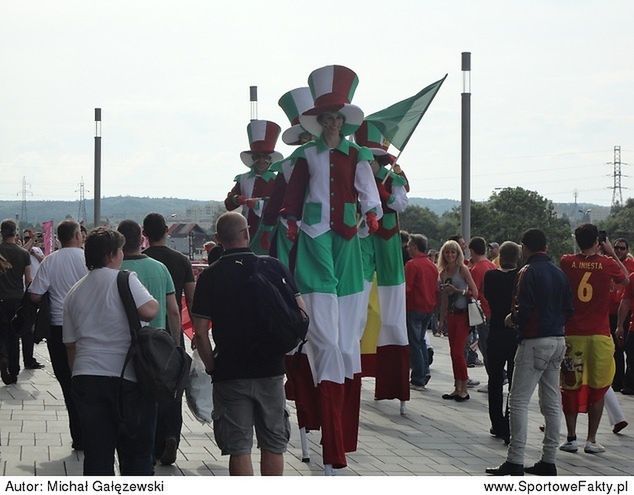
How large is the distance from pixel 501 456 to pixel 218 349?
146 inches

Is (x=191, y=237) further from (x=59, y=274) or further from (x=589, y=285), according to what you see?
(x=589, y=285)

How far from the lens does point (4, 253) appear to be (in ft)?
46.9

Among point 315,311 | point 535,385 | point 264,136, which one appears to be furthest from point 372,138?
point 535,385

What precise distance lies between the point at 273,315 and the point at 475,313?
6.79m

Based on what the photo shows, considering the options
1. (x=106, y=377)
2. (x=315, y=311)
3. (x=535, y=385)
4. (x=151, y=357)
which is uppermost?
(x=315, y=311)

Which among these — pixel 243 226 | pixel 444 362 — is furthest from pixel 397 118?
pixel 444 362

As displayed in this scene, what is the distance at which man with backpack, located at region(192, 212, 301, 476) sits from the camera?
659 centimetres

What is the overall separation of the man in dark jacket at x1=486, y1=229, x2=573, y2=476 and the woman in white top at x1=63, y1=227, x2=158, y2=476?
314 cm

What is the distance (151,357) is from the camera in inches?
251

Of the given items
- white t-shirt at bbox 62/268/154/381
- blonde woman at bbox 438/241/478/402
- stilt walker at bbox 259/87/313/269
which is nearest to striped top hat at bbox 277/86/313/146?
stilt walker at bbox 259/87/313/269

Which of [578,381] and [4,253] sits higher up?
[4,253]

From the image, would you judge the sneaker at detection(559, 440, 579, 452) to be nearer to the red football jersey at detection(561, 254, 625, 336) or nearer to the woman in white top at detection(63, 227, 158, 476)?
the red football jersey at detection(561, 254, 625, 336)

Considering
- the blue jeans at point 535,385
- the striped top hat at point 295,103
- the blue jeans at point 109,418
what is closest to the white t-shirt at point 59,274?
the striped top hat at point 295,103
